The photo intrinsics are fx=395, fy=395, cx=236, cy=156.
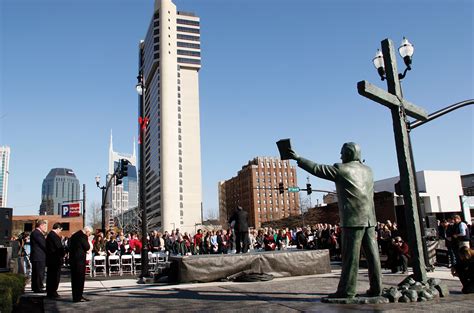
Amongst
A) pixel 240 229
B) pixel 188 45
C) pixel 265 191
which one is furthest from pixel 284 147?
pixel 188 45

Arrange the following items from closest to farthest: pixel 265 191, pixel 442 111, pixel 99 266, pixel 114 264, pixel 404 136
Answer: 1. pixel 404 136
2. pixel 442 111
3. pixel 99 266
4. pixel 114 264
5. pixel 265 191

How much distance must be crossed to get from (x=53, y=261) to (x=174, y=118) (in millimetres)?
124156

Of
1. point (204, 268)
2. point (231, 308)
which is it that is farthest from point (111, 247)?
point (231, 308)

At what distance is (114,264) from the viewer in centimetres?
1647

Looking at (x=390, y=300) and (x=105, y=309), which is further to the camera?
(x=105, y=309)

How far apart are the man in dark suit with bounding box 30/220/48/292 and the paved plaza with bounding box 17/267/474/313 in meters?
0.97

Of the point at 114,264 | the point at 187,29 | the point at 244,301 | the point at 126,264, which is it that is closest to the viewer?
the point at 244,301

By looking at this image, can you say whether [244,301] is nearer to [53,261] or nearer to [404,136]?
[404,136]

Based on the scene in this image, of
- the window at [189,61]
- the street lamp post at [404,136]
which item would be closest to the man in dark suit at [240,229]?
the street lamp post at [404,136]

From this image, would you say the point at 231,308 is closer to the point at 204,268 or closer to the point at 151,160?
the point at 204,268

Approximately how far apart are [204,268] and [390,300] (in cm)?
570

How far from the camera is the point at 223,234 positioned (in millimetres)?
24781

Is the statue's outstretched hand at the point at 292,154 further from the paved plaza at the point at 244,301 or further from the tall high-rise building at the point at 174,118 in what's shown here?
the tall high-rise building at the point at 174,118

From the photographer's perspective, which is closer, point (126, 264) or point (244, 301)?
point (244, 301)
